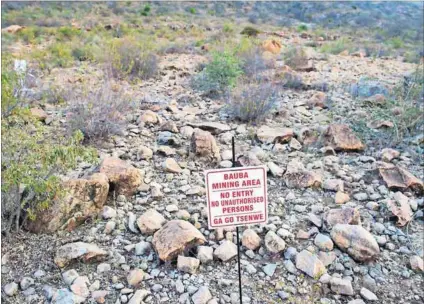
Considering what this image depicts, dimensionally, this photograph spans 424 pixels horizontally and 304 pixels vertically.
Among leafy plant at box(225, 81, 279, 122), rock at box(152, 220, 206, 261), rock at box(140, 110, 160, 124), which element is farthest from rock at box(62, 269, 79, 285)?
leafy plant at box(225, 81, 279, 122)

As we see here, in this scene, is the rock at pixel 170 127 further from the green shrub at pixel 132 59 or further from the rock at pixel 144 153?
the green shrub at pixel 132 59

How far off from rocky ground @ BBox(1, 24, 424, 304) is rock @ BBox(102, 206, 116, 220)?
0.01m

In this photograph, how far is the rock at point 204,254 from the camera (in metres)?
3.00

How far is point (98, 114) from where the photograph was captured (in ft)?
15.5

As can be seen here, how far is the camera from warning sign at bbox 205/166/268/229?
2.50m

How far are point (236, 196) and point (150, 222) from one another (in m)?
0.98

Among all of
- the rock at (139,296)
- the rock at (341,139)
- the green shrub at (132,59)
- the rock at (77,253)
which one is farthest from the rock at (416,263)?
the green shrub at (132,59)

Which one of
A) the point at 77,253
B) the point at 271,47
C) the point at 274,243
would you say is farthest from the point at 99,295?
the point at 271,47

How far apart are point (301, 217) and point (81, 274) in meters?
1.76

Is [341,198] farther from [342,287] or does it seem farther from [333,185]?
[342,287]

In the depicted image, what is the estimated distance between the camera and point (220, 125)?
5.07 meters

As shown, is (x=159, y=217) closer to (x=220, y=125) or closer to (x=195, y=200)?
(x=195, y=200)

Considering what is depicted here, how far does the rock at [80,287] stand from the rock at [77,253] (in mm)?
180

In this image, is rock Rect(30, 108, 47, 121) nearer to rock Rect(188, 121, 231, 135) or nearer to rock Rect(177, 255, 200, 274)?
rock Rect(188, 121, 231, 135)
